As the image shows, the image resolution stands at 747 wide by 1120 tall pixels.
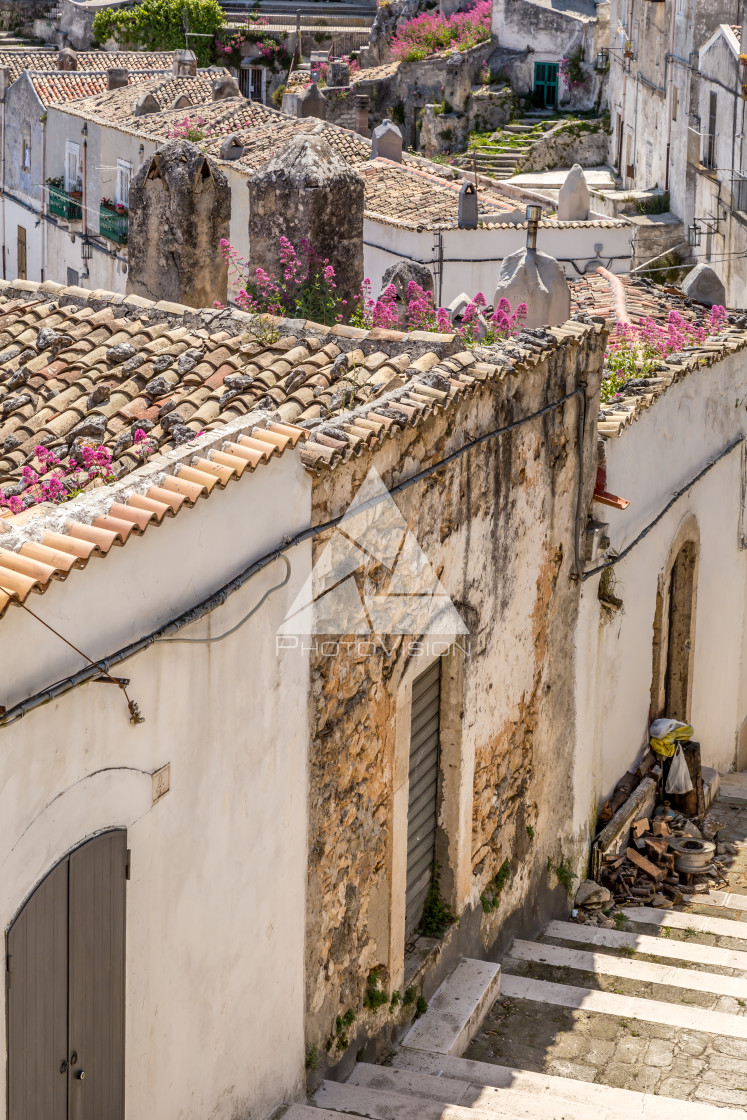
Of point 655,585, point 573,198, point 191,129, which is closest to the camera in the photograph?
point 655,585

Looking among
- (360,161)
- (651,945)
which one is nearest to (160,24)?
(360,161)

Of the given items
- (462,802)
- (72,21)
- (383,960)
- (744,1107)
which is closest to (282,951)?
(383,960)

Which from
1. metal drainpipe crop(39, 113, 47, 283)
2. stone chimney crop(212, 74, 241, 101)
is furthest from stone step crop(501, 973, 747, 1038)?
stone chimney crop(212, 74, 241, 101)

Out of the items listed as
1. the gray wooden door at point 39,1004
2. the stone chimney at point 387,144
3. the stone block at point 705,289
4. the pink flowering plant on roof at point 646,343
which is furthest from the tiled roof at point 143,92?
the gray wooden door at point 39,1004

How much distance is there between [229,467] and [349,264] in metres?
4.49

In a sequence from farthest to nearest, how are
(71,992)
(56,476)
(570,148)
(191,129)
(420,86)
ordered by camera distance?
(420,86) → (570,148) → (191,129) → (56,476) → (71,992)

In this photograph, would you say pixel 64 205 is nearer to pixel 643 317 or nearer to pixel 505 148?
pixel 505 148

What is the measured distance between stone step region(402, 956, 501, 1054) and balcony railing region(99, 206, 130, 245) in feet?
71.9

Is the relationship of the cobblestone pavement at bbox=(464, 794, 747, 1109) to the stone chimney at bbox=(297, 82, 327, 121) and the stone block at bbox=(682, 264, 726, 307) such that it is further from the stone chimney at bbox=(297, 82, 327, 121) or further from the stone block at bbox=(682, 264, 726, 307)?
the stone chimney at bbox=(297, 82, 327, 121)

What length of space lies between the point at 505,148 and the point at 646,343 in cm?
3253

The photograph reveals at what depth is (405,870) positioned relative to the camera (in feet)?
26.6

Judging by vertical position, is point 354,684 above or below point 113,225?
below

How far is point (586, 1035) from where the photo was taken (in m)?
8.80

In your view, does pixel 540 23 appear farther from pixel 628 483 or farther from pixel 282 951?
pixel 282 951
